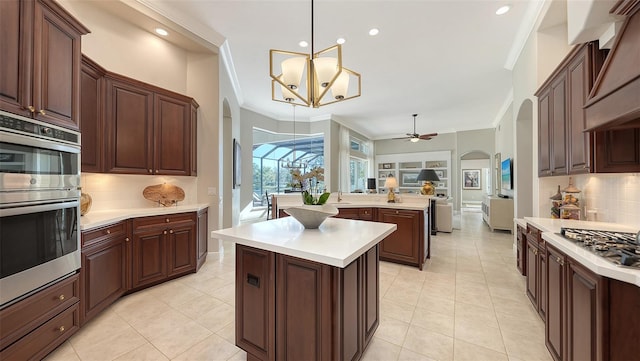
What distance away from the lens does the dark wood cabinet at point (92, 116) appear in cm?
239

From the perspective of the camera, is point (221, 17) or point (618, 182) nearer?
point (618, 182)

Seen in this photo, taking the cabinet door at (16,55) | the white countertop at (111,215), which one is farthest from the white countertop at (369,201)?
the cabinet door at (16,55)

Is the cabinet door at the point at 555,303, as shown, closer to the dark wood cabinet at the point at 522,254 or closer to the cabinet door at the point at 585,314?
the cabinet door at the point at 585,314

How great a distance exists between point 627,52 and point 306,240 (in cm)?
195

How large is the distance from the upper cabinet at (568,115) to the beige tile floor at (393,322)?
56.5 inches

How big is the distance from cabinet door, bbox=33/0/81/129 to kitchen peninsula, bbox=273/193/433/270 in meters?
2.21

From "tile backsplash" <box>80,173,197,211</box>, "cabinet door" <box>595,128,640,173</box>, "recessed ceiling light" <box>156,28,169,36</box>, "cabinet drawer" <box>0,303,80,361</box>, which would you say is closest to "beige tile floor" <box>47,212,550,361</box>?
"cabinet drawer" <box>0,303,80,361</box>

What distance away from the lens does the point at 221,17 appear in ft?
10.2

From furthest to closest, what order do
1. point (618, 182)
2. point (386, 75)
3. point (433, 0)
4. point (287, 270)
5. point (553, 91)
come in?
point (386, 75)
point (433, 0)
point (553, 91)
point (618, 182)
point (287, 270)

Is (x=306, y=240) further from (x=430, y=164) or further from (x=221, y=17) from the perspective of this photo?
(x=430, y=164)

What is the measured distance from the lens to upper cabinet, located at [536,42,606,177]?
1.75m

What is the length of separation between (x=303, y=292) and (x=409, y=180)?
374 inches

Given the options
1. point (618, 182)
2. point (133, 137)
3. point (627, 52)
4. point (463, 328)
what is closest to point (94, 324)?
point (133, 137)

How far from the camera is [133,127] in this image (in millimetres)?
2861
